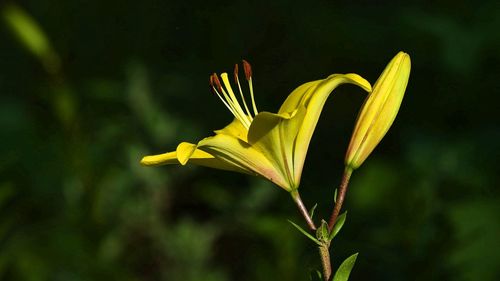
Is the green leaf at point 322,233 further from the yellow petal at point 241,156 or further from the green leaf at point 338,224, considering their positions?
the yellow petal at point 241,156

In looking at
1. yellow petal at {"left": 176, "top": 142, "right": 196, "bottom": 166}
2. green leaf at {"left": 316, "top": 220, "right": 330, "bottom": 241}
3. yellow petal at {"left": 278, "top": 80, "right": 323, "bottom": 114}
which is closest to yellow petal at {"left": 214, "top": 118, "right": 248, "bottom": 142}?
yellow petal at {"left": 278, "top": 80, "right": 323, "bottom": 114}

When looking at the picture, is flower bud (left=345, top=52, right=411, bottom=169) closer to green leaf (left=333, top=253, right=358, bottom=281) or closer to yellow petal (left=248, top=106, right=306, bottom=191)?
yellow petal (left=248, top=106, right=306, bottom=191)

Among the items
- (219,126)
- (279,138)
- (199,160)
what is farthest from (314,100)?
(219,126)

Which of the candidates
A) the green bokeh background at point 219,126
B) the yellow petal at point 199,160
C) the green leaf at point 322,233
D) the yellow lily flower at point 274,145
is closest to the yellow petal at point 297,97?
the yellow lily flower at point 274,145

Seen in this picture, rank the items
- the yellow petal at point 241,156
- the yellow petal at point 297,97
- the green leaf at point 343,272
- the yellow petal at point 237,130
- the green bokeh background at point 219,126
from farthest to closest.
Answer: the green bokeh background at point 219,126 < the yellow petal at point 237,130 < the yellow petal at point 297,97 < the yellow petal at point 241,156 < the green leaf at point 343,272

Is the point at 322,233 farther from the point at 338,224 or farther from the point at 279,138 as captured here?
the point at 279,138

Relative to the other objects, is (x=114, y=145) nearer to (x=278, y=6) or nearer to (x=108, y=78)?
(x=108, y=78)

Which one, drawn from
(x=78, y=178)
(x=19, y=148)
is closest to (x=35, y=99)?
(x=19, y=148)
